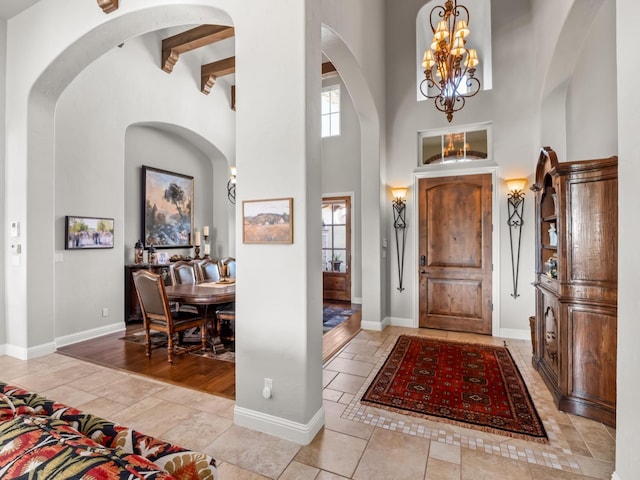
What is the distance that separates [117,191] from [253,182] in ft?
11.8

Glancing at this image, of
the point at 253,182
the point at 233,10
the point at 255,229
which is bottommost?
the point at 255,229

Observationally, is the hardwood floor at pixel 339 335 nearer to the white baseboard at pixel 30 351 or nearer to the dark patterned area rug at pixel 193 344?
the dark patterned area rug at pixel 193 344

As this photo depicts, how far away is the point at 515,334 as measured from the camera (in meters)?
4.35

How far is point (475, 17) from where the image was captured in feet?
19.4

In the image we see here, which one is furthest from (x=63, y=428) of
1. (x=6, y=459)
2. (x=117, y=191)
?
(x=117, y=191)

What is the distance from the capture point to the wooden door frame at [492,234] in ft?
14.5

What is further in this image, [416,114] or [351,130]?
[351,130]

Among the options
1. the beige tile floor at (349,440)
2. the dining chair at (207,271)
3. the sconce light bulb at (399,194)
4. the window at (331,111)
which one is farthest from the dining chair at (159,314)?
the window at (331,111)

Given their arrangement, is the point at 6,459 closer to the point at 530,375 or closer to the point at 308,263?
the point at 308,263

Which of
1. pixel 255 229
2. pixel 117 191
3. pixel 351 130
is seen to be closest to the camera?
pixel 255 229

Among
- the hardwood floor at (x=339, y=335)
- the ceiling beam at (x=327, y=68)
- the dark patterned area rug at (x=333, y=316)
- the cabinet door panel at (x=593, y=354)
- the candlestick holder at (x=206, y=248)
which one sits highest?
the ceiling beam at (x=327, y=68)

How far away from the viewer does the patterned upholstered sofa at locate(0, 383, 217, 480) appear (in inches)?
28.1

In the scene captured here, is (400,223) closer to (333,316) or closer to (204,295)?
(333,316)

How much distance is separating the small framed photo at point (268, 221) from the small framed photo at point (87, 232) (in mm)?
3320
